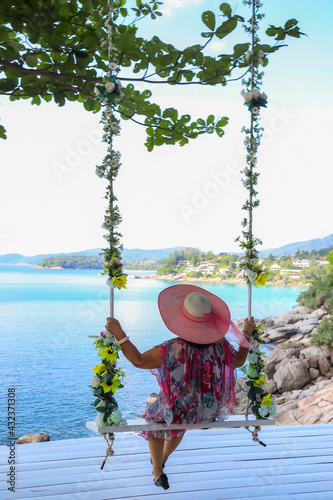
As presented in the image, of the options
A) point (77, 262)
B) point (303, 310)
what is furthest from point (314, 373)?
point (303, 310)

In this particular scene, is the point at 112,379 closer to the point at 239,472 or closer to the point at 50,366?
the point at 239,472

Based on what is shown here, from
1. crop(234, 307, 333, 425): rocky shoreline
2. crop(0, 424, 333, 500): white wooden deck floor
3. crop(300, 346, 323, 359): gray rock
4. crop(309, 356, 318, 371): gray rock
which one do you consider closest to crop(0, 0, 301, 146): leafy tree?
crop(0, 424, 333, 500): white wooden deck floor

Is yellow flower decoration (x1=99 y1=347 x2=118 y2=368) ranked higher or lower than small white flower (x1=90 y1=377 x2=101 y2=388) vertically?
higher

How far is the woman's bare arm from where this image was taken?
7.82 ft

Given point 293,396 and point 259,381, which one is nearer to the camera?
point 259,381

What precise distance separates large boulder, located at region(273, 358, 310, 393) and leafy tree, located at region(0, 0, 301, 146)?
10169 millimetres

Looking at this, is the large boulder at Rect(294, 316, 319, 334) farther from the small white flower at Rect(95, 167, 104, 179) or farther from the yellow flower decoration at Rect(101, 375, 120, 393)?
the small white flower at Rect(95, 167, 104, 179)

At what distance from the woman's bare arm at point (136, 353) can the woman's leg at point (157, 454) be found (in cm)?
41

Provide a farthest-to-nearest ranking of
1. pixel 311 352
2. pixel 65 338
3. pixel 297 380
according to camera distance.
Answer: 1. pixel 65 338
2. pixel 311 352
3. pixel 297 380

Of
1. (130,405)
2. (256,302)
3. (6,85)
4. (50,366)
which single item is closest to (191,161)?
(256,302)

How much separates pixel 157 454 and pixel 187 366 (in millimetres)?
488

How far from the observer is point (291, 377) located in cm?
1270

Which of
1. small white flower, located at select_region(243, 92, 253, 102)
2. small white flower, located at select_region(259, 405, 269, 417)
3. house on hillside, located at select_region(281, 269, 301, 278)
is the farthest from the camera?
house on hillside, located at select_region(281, 269, 301, 278)

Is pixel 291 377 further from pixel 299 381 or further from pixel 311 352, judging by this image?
pixel 311 352
